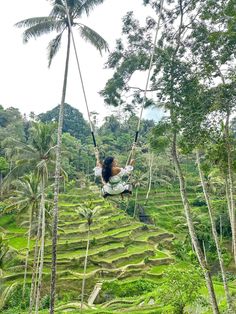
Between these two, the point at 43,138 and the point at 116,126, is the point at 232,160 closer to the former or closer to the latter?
the point at 43,138

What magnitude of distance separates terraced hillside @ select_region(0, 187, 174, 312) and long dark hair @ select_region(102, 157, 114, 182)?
58.2ft

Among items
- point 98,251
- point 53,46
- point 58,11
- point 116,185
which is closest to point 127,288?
point 98,251

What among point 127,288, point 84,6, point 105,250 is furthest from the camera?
point 105,250

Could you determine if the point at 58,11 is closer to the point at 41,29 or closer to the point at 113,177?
the point at 41,29

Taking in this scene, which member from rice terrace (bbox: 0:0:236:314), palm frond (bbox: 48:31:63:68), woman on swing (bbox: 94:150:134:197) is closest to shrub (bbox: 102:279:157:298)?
rice terrace (bbox: 0:0:236:314)

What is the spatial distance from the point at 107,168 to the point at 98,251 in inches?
859

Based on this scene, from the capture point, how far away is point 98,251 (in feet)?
87.8

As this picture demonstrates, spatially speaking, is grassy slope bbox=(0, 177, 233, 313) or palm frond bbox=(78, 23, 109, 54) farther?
grassy slope bbox=(0, 177, 233, 313)

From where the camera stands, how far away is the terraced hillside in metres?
23.7

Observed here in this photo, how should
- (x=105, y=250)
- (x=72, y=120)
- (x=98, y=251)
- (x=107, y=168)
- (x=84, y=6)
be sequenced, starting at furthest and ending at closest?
1. (x=72, y=120)
2. (x=105, y=250)
3. (x=98, y=251)
4. (x=84, y=6)
5. (x=107, y=168)

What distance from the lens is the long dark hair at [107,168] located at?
19.4ft

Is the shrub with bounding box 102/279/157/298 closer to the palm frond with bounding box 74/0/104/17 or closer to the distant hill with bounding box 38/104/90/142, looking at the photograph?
the palm frond with bounding box 74/0/104/17

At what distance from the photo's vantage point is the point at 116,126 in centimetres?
6181

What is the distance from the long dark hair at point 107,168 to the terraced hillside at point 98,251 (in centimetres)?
1775
